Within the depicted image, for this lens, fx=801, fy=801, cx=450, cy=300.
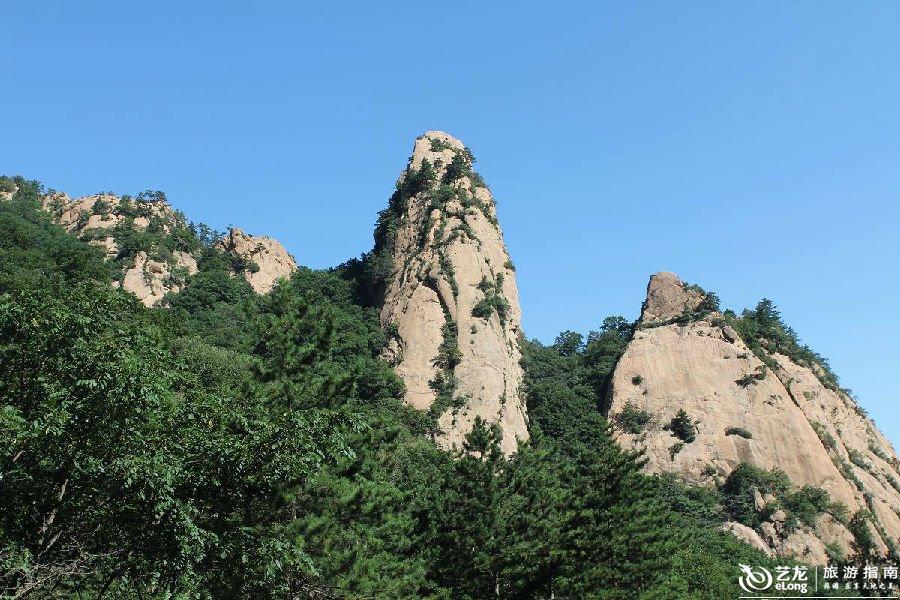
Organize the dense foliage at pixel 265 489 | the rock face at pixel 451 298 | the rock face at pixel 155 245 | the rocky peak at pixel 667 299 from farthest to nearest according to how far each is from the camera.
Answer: the rocky peak at pixel 667 299, the rock face at pixel 155 245, the rock face at pixel 451 298, the dense foliage at pixel 265 489

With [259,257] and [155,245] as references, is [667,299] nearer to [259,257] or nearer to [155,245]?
[259,257]

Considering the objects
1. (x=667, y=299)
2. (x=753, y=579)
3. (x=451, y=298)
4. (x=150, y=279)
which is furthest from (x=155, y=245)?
(x=753, y=579)

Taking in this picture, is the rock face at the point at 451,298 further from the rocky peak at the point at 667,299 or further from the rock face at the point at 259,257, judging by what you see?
the rocky peak at the point at 667,299

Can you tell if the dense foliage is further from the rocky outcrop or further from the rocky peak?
the rocky peak

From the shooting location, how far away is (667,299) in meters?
75.0

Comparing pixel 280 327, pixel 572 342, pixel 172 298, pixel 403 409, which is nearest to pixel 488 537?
pixel 280 327

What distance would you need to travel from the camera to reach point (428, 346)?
6041 cm

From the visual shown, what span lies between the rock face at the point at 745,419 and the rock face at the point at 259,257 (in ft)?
114

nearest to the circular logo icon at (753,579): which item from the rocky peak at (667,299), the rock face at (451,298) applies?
the rock face at (451,298)

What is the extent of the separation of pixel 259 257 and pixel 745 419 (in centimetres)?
4783

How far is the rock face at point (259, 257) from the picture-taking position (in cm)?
7825

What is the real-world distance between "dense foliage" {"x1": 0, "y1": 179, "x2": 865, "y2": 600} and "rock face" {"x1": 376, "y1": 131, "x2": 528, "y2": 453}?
Answer: 13.7 meters

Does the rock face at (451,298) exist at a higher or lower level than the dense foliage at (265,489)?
higher

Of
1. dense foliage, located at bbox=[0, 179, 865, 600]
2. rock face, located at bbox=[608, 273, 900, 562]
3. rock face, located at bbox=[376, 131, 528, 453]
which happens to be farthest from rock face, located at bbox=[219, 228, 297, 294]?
rock face, located at bbox=[608, 273, 900, 562]
